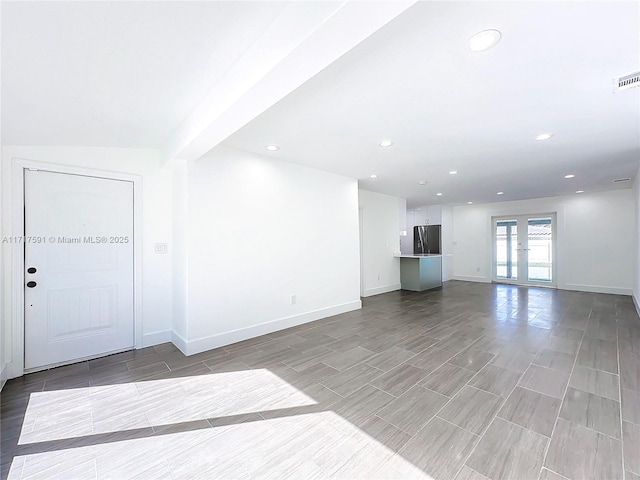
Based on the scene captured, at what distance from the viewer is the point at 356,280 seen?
5340 mm

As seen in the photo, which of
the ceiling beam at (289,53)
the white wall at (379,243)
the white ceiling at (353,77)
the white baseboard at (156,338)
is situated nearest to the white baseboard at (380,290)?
the white wall at (379,243)

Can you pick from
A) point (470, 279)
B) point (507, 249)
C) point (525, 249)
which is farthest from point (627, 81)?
point (470, 279)

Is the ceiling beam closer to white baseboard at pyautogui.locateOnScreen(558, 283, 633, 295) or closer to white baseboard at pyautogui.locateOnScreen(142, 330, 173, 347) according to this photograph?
white baseboard at pyautogui.locateOnScreen(142, 330, 173, 347)

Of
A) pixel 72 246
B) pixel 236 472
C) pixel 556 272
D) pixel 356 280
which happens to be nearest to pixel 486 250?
pixel 556 272

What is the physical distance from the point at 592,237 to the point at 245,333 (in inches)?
345

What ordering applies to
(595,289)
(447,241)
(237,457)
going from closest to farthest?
(237,457) → (595,289) → (447,241)

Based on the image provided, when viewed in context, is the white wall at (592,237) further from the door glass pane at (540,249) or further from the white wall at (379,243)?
the white wall at (379,243)

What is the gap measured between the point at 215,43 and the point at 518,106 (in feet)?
8.32

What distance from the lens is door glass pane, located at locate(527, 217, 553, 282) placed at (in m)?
7.74

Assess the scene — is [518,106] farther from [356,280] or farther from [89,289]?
[89,289]

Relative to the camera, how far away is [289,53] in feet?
4.59

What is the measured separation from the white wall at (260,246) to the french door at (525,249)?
6.14m

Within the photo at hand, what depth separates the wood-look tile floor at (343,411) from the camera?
1.62 m

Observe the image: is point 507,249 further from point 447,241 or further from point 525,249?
point 447,241
